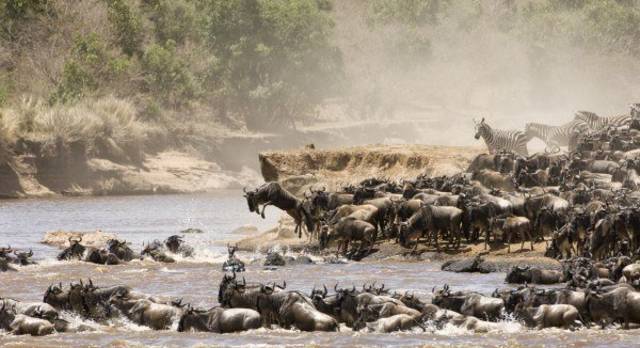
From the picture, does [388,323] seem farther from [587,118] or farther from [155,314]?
[587,118]

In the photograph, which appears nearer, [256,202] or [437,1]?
[256,202]

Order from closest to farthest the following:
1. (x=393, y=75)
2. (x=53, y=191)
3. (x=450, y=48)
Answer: (x=53, y=191) < (x=393, y=75) < (x=450, y=48)

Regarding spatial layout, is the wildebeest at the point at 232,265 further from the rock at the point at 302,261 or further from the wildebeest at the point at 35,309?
the wildebeest at the point at 35,309

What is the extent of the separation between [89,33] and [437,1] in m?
38.4

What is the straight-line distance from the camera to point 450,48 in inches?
3743

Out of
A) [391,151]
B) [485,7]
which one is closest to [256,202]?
Result: [391,151]

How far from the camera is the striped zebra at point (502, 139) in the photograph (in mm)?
40250

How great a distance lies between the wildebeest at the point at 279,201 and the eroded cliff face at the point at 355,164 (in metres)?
5.47

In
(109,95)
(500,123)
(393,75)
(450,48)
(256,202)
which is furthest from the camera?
(450,48)

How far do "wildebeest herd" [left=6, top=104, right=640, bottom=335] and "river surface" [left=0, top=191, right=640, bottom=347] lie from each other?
30 centimetres

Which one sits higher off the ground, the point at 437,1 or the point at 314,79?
the point at 437,1

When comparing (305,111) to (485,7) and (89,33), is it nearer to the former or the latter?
(89,33)

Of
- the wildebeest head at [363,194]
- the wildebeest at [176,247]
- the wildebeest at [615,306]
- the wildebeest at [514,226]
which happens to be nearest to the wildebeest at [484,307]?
the wildebeest at [615,306]

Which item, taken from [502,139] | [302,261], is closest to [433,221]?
[302,261]
